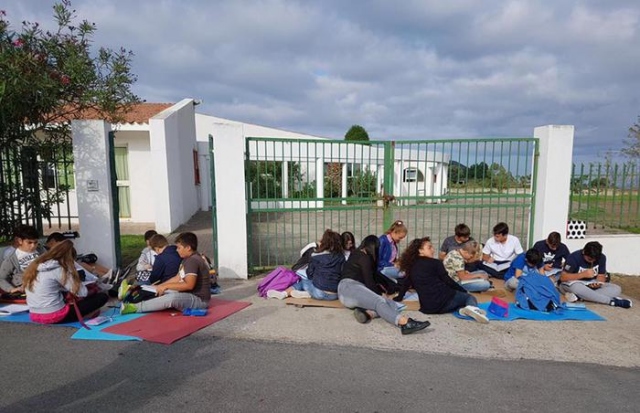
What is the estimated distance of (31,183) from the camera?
678 centimetres

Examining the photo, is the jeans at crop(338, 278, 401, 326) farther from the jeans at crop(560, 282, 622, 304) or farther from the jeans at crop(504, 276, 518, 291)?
the jeans at crop(560, 282, 622, 304)

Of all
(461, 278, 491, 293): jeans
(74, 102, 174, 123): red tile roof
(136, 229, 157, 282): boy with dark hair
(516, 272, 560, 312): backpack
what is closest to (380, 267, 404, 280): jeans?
(461, 278, 491, 293): jeans

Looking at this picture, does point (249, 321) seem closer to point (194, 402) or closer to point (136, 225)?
→ point (194, 402)

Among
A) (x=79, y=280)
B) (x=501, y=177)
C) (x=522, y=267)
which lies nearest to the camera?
(x=79, y=280)

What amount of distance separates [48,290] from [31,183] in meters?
3.17

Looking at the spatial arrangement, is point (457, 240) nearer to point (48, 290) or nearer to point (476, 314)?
point (476, 314)

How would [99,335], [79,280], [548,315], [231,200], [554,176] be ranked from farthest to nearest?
[554,176]
[231,200]
[548,315]
[79,280]
[99,335]

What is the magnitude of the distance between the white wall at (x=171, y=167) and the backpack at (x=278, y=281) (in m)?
6.24

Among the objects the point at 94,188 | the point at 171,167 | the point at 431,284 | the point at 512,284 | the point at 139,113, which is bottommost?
the point at 512,284

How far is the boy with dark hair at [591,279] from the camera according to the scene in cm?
577

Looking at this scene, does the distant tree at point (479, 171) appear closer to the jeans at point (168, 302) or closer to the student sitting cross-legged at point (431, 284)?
the student sitting cross-legged at point (431, 284)

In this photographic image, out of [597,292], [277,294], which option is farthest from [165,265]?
[597,292]

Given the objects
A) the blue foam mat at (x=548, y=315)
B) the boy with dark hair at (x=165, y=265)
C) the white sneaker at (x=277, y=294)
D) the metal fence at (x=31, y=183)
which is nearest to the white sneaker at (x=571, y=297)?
the blue foam mat at (x=548, y=315)

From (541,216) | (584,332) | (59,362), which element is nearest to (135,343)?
(59,362)
